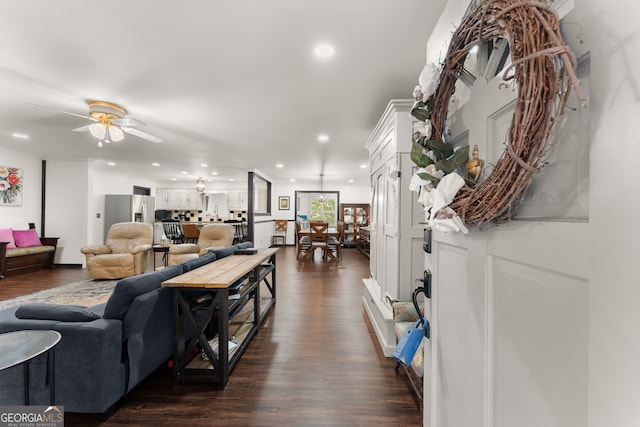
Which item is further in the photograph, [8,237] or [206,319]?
[8,237]

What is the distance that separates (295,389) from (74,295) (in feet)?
13.0

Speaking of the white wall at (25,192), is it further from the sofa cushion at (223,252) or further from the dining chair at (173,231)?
the sofa cushion at (223,252)

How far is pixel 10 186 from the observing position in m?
5.23

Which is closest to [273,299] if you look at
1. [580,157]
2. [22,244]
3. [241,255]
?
[241,255]

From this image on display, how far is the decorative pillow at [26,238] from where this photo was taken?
5.15 meters

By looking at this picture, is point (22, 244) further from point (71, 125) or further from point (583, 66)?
point (583, 66)

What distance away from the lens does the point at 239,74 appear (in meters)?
2.36

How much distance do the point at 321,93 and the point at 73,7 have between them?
188cm

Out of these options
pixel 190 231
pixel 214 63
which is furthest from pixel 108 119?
pixel 190 231

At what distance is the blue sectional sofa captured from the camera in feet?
5.09

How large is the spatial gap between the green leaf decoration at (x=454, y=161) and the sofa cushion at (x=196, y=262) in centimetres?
226

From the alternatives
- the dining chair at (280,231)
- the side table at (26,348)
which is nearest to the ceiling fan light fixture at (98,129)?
the side table at (26,348)

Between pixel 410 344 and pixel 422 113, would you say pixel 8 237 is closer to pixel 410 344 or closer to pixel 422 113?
pixel 410 344

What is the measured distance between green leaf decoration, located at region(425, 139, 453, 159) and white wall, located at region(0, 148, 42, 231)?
7722 millimetres
